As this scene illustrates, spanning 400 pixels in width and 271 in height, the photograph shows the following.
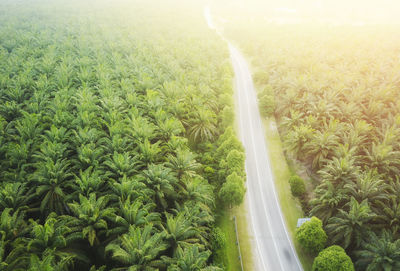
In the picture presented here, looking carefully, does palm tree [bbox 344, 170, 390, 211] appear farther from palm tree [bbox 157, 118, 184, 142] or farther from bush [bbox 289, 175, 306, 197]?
palm tree [bbox 157, 118, 184, 142]

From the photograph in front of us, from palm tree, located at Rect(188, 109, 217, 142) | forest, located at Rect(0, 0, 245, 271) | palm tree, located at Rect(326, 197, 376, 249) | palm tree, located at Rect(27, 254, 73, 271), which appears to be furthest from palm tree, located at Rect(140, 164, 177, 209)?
palm tree, located at Rect(326, 197, 376, 249)

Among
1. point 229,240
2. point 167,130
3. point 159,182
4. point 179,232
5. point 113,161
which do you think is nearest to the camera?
point 179,232

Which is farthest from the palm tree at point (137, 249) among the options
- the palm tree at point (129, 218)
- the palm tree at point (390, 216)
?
the palm tree at point (390, 216)

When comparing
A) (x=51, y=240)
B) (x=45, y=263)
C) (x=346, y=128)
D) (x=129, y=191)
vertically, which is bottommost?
(x=45, y=263)

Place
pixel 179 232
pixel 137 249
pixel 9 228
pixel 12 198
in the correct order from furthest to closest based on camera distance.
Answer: pixel 179 232
pixel 12 198
pixel 137 249
pixel 9 228

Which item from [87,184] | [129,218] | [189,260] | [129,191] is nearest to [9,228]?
[87,184]

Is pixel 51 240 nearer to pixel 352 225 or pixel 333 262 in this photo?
pixel 333 262
